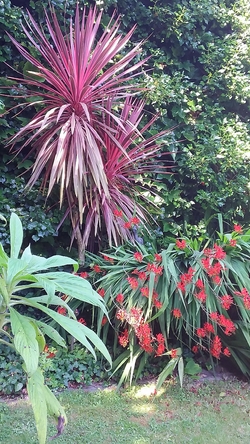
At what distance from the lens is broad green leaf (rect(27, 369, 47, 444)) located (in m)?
0.84

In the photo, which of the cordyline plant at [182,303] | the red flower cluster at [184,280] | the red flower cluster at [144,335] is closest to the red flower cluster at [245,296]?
the cordyline plant at [182,303]

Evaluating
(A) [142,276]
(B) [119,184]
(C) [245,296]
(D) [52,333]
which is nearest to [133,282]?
(A) [142,276]

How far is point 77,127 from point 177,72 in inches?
62.6

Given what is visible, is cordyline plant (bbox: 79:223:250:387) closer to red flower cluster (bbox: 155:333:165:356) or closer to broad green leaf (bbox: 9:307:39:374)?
red flower cluster (bbox: 155:333:165:356)

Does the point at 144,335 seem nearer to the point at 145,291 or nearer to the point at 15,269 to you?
the point at 145,291

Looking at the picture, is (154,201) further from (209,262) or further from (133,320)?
(133,320)

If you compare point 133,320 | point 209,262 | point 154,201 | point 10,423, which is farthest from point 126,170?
point 10,423

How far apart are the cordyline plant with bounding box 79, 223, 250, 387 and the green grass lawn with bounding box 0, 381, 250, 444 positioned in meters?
0.14

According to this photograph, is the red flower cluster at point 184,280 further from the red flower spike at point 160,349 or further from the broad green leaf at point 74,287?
the broad green leaf at point 74,287

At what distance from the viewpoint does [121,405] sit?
2008 millimetres

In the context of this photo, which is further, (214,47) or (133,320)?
(214,47)

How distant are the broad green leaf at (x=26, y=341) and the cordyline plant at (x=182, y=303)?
126cm

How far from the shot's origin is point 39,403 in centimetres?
85

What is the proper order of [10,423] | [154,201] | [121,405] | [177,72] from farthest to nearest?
[177,72], [154,201], [121,405], [10,423]
